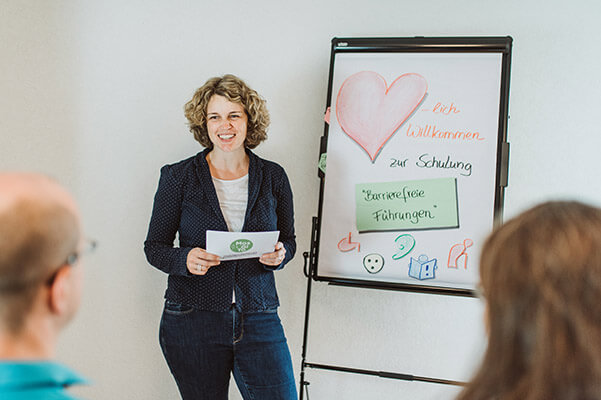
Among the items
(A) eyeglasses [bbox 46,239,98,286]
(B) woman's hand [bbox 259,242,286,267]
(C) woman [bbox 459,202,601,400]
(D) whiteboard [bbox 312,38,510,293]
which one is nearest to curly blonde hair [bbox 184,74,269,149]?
Result: (D) whiteboard [bbox 312,38,510,293]

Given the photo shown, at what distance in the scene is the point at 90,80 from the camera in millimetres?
2512

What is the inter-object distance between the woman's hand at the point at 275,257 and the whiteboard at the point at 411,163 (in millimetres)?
215

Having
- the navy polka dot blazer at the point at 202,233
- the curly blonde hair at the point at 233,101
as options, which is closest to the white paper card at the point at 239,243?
the navy polka dot blazer at the point at 202,233

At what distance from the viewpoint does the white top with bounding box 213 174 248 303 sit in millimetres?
1993

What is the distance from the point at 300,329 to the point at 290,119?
888 mm

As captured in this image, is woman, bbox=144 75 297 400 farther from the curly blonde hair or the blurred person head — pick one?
the blurred person head

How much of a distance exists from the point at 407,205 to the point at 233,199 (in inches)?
24.9

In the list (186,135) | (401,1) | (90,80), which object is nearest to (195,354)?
(186,135)

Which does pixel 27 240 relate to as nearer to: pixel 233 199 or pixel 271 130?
pixel 233 199

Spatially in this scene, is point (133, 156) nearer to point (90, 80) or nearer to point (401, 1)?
point (90, 80)

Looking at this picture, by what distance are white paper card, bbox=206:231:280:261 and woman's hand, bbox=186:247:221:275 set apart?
0.04m

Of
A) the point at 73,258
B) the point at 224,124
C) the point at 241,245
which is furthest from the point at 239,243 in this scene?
the point at 73,258

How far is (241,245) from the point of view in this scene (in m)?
1.83

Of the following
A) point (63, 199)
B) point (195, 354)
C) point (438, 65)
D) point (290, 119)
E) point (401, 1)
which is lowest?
point (195, 354)
